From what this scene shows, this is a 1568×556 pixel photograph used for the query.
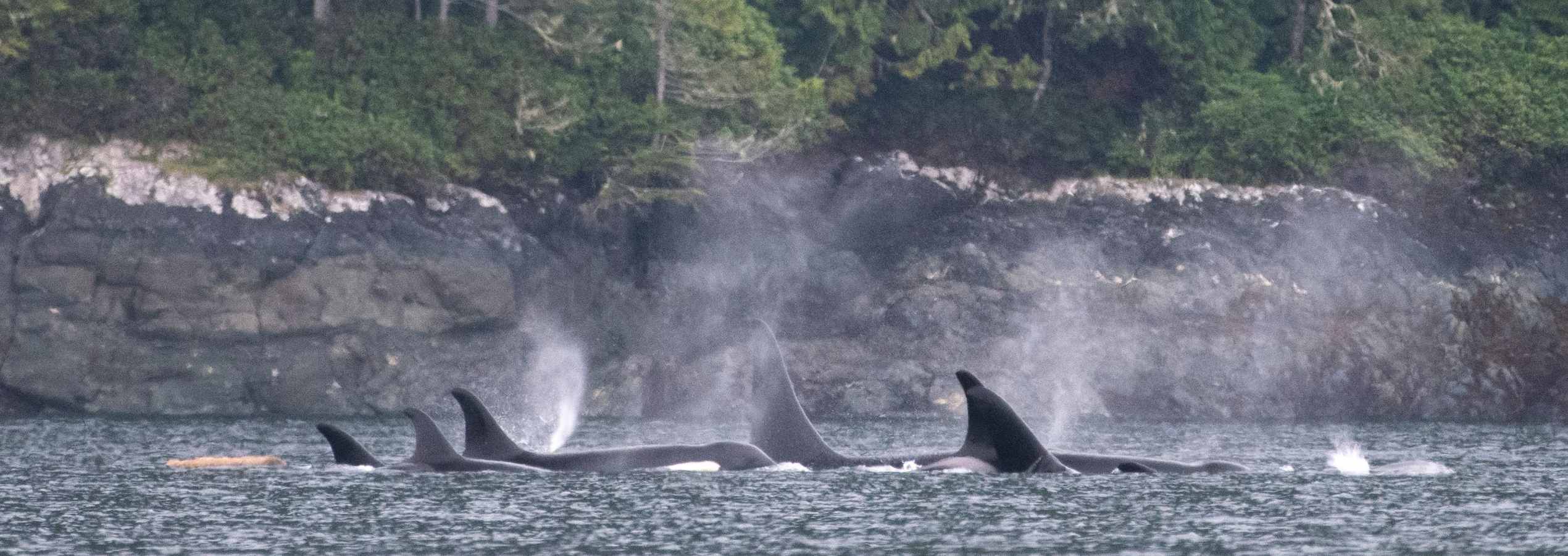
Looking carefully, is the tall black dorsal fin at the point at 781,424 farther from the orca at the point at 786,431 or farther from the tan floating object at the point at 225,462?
the tan floating object at the point at 225,462

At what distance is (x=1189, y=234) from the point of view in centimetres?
6400

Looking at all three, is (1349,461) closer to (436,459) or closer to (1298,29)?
(436,459)

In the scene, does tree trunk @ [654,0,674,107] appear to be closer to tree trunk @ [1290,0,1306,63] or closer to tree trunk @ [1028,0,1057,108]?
tree trunk @ [1028,0,1057,108]

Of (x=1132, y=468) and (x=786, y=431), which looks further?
(x=786, y=431)

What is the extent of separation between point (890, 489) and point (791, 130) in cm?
3131

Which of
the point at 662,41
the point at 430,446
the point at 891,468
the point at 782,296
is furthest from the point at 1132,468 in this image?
the point at 662,41

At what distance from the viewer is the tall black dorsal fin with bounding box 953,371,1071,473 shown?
33750mm

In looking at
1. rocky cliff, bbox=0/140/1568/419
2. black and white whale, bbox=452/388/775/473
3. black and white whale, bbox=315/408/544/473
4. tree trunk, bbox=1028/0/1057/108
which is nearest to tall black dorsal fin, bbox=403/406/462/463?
black and white whale, bbox=315/408/544/473

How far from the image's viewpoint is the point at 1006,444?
112 feet

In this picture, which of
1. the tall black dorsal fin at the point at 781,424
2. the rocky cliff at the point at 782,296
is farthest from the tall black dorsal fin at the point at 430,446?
the rocky cliff at the point at 782,296

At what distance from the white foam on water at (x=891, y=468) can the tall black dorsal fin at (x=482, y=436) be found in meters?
5.13

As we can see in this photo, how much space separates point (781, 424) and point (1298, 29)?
36.3 m

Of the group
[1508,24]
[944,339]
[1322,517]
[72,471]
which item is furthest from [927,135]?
[1322,517]

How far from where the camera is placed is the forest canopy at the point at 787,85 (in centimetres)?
5953
